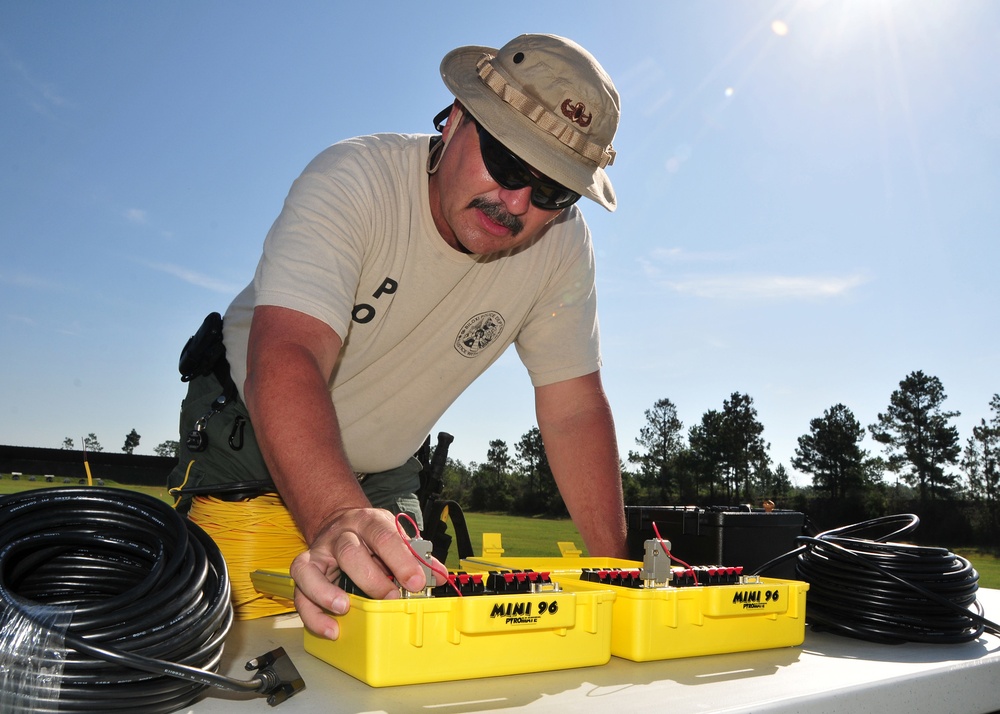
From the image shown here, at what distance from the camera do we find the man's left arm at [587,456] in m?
1.97

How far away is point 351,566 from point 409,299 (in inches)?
46.6

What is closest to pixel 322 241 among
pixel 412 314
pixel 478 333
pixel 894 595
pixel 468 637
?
pixel 412 314

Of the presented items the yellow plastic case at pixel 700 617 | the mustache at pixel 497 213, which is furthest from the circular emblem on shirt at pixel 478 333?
the yellow plastic case at pixel 700 617

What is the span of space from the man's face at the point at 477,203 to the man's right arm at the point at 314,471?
48 cm

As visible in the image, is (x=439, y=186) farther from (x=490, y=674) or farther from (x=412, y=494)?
(x=490, y=674)

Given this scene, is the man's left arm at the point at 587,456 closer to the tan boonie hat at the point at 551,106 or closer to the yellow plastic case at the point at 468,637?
the tan boonie hat at the point at 551,106

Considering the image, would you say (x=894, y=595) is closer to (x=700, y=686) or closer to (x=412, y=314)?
(x=700, y=686)

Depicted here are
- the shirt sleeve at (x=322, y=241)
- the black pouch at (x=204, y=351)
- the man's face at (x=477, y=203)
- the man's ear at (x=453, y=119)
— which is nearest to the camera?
the shirt sleeve at (x=322, y=241)

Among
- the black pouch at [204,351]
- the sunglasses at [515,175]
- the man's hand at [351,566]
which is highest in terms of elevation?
the sunglasses at [515,175]

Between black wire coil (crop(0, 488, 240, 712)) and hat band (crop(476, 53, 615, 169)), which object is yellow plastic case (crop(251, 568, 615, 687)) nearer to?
black wire coil (crop(0, 488, 240, 712))

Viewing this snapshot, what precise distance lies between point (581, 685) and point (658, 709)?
0.43 feet

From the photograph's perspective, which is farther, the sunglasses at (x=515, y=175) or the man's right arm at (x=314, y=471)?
the sunglasses at (x=515, y=175)

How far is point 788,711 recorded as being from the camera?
2.83ft

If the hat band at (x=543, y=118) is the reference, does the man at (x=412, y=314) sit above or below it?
below
